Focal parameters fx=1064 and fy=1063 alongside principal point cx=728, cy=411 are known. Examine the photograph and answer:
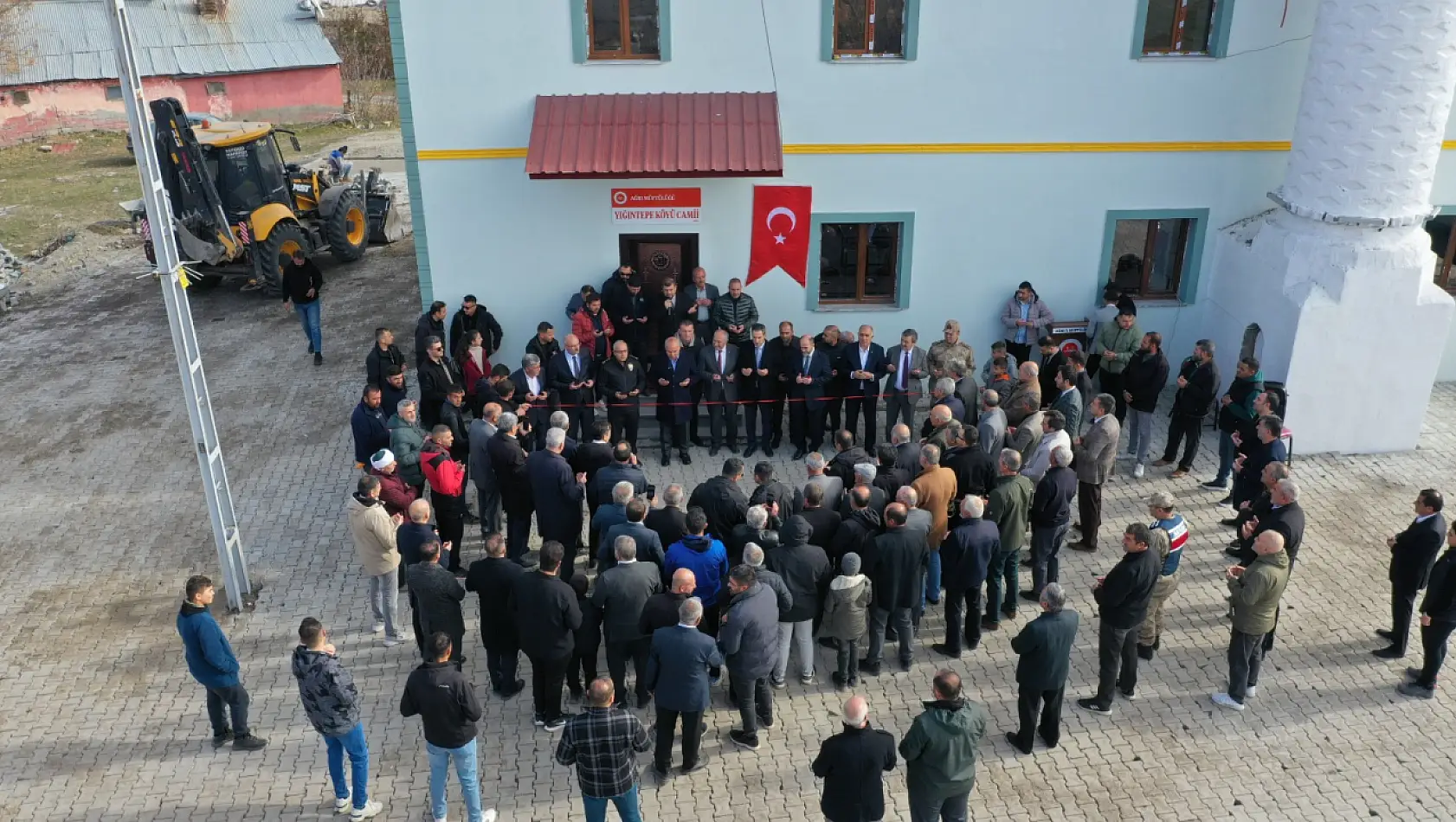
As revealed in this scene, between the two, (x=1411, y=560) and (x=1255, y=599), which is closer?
(x=1255, y=599)

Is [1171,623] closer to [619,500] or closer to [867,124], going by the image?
[619,500]

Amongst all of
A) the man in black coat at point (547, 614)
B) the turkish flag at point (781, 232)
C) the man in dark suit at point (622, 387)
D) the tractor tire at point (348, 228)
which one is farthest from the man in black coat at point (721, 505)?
the tractor tire at point (348, 228)

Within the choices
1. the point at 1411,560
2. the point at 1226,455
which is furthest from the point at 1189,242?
the point at 1411,560

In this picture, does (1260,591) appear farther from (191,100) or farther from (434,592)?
(191,100)

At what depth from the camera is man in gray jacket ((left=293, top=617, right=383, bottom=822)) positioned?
612 cm

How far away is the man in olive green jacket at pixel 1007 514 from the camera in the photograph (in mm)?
7848

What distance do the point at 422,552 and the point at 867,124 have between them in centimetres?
699

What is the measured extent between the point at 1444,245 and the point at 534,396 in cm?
1086

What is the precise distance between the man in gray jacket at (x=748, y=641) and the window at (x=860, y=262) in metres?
5.93

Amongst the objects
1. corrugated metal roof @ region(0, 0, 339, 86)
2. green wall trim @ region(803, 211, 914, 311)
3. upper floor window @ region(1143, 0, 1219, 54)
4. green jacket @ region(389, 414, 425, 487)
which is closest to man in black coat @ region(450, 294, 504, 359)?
green jacket @ region(389, 414, 425, 487)

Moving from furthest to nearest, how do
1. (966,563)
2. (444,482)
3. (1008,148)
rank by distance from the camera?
(1008,148) → (444,482) → (966,563)

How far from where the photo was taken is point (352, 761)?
6.43 metres

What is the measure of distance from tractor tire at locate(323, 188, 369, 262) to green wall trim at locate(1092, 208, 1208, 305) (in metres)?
12.3

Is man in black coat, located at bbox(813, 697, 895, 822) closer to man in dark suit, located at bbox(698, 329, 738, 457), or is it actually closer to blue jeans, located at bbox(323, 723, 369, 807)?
blue jeans, located at bbox(323, 723, 369, 807)
